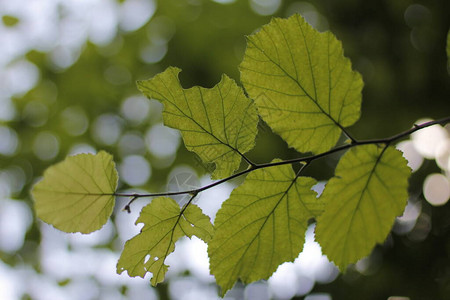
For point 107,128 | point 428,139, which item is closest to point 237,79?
point 428,139

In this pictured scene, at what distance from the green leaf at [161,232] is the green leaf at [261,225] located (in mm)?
34

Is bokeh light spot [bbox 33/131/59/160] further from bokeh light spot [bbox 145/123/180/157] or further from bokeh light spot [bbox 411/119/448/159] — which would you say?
bokeh light spot [bbox 411/119/448/159]

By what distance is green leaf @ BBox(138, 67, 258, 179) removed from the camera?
387mm

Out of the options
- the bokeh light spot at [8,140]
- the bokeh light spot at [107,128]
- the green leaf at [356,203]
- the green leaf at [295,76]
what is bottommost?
the bokeh light spot at [8,140]

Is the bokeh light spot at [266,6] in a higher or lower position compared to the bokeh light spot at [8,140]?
higher

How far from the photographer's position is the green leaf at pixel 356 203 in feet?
1.23

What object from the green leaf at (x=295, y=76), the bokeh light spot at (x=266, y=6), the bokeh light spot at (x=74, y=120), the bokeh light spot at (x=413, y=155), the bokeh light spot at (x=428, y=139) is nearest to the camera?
the green leaf at (x=295, y=76)

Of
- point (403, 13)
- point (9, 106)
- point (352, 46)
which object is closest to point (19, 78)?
point (9, 106)

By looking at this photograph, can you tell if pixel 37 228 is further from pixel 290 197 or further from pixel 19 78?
pixel 290 197

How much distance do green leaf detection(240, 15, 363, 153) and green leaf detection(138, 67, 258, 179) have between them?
A: 23 mm

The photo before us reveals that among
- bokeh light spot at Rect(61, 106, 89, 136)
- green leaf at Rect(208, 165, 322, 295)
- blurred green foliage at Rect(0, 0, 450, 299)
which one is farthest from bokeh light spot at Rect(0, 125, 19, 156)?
green leaf at Rect(208, 165, 322, 295)

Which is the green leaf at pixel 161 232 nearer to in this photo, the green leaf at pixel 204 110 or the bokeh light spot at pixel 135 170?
the green leaf at pixel 204 110

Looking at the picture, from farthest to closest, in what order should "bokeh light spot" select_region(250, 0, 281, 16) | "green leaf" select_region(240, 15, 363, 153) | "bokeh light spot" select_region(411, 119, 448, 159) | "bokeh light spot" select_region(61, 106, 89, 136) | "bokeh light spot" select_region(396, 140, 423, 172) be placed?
"bokeh light spot" select_region(61, 106, 89, 136), "bokeh light spot" select_region(250, 0, 281, 16), "bokeh light spot" select_region(396, 140, 423, 172), "bokeh light spot" select_region(411, 119, 448, 159), "green leaf" select_region(240, 15, 363, 153)

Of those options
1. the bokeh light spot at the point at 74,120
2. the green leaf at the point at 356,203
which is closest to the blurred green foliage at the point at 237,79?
the bokeh light spot at the point at 74,120
